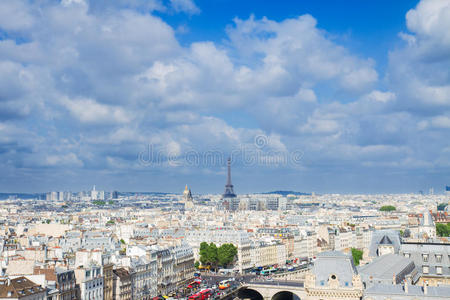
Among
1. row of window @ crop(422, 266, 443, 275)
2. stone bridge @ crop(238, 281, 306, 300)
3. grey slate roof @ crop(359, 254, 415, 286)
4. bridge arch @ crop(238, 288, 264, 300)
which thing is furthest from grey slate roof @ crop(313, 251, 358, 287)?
bridge arch @ crop(238, 288, 264, 300)

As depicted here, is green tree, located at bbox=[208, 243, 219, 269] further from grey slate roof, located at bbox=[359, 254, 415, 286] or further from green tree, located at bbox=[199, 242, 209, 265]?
grey slate roof, located at bbox=[359, 254, 415, 286]

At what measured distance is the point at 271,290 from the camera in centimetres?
9300

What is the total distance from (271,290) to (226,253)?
2856 centimetres

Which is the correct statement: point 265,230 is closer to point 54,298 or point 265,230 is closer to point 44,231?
point 44,231

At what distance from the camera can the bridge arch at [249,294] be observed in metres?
99.4

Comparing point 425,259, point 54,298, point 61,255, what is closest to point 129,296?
point 61,255

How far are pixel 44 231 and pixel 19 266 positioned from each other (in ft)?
289

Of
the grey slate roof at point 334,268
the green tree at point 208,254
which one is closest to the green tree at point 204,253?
the green tree at point 208,254

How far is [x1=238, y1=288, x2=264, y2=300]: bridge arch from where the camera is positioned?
326 feet

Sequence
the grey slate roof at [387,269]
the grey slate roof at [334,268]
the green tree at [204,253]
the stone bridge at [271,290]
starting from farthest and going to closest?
the green tree at [204,253]
the stone bridge at [271,290]
the grey slate roof at [387,269]
the grey slate roof at [334,268]

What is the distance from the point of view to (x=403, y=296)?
46094 millimetres

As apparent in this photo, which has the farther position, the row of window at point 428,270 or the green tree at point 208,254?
the green tree at point 208,254

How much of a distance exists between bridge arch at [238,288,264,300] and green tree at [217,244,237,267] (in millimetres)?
19702

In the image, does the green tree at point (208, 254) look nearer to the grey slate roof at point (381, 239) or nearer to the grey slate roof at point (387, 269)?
the grey slate roof at point (381, 239)
